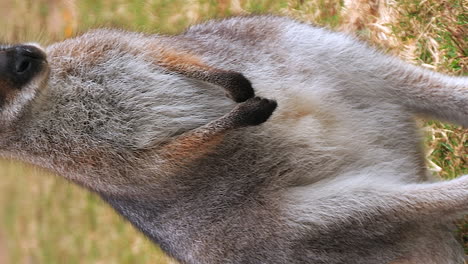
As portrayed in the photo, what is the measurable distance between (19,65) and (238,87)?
1.20m

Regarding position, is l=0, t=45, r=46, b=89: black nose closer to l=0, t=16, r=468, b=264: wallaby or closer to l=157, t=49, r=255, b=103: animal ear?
l=0, t=16, r=468, b=264: wallaby

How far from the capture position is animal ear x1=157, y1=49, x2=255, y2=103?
3.55m

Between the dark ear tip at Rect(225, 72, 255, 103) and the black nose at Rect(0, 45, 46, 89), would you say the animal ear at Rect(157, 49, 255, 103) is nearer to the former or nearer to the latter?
the dark ear tip at Rect(225, 72, 255, 103)

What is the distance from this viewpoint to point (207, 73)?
12.0 ft

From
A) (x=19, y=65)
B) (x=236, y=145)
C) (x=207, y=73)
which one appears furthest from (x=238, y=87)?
(x=19, y=65)

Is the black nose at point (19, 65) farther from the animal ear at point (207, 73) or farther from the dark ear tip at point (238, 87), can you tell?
the dark ear tip at point (238, 87)

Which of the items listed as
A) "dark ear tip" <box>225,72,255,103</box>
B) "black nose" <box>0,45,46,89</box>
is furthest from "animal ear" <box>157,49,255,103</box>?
"black nose" <box>0,45,46,89</box>

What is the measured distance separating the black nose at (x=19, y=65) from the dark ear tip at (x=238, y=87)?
1.07 metres

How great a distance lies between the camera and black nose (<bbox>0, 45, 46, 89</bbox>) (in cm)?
366

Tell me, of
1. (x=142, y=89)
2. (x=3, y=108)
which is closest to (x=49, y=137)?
(x=3, y=108)

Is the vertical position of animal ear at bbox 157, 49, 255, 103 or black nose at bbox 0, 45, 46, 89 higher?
animal ear at bbox 157, 49, 255, 103

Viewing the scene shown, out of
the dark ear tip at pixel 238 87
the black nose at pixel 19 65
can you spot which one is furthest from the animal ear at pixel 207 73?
the black nose at pixel 19 65

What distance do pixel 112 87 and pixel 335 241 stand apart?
1497mm

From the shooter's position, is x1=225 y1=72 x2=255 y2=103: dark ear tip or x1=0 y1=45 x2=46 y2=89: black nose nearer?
x1=225 y1=72 x2=255 y2=103: dark ear tip
